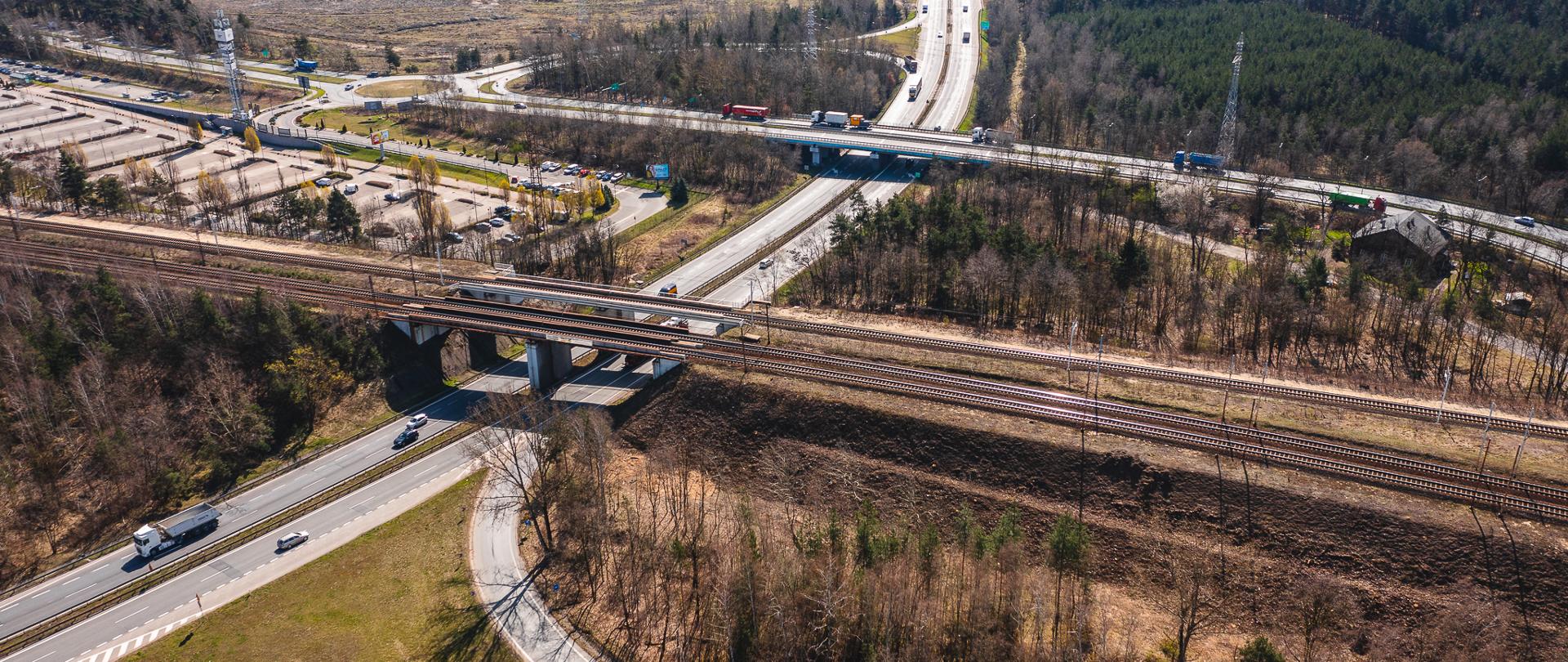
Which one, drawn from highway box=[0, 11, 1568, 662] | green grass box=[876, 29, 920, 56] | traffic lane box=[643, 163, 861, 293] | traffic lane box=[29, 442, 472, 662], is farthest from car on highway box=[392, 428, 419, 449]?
green grass box=[876, 29, 920, 56]

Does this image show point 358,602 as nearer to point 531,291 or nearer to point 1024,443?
point 531,291

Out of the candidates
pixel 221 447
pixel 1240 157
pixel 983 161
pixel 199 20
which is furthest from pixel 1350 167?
pixel 199 20

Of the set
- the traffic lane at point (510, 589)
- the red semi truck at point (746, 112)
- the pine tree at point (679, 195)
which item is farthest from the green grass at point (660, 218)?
the traffic lane at point (510, 589)

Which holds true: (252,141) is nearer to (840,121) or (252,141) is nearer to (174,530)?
(840,121)

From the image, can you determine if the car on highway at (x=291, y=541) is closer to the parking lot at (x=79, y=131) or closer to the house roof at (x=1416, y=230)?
the house roof at (x=1416, y=230)

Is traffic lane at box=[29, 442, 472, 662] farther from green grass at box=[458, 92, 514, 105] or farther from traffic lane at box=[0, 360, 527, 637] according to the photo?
green grass at box=[458, 92, 514, 105]

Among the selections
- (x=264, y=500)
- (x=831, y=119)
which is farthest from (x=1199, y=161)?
(x=264, y=500)
